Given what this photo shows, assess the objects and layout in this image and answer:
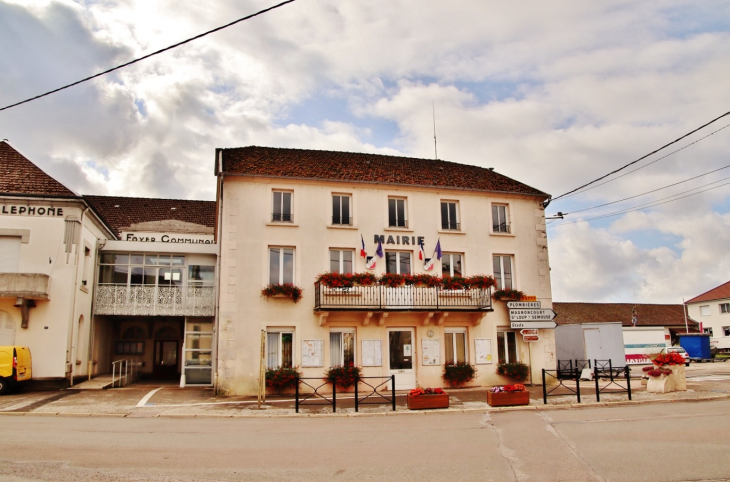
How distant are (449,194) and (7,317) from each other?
676 inches

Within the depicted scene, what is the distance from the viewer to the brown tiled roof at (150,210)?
115 ft

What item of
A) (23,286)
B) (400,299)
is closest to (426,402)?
(400,299)

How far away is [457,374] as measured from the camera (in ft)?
72.4

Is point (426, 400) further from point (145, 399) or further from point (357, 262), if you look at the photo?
point (145, 399)

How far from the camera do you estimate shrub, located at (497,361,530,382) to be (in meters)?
22.8

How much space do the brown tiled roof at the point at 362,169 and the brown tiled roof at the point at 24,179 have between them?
6.00 meters

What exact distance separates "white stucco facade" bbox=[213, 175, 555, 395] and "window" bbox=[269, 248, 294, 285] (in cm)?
21

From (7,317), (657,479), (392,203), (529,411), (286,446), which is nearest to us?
(657,479)

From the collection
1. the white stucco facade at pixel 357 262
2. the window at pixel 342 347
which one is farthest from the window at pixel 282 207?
the window at pixel 342 347

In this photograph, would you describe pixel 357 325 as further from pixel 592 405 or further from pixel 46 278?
pixel 46 278

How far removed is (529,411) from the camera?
1599 centimetres

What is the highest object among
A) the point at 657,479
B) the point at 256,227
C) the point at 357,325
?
the point at 256,227

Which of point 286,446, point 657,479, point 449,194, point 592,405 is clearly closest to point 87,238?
point 449,194

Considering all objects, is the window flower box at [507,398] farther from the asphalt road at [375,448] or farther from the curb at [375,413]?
the asphalt road at [375,448]
